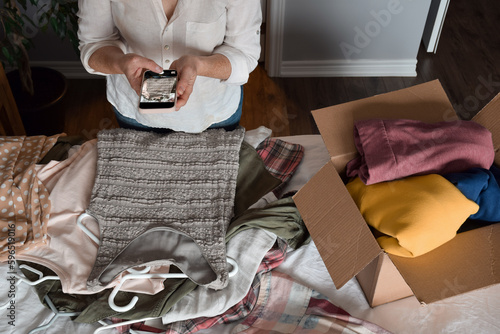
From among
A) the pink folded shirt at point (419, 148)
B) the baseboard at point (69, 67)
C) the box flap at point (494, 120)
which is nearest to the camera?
the pink folded shirt at point (419, 148)

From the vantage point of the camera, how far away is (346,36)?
8.23 feet

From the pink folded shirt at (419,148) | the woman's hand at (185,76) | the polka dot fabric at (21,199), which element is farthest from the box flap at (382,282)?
the polka dot fabric at (21,199)

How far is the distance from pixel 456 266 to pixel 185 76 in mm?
682

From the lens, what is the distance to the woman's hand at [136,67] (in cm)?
113

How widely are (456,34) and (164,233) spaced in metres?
2.34

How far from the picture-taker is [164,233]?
120cm

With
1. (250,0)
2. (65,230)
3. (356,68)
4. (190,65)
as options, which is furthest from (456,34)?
(65,230)

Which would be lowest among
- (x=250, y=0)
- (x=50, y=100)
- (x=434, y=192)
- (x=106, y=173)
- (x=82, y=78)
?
(x=82, y=78)

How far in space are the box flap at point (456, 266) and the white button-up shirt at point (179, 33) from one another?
628 millimetres

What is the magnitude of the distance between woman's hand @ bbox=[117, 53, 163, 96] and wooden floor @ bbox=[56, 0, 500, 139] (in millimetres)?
1242

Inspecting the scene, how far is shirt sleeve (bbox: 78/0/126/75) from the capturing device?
1218mm

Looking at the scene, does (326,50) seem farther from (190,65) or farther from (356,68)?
(190,65)

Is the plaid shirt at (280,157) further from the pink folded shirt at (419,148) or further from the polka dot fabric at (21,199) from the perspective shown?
the polka dot fabric at (21,199)

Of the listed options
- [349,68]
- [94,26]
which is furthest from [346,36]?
[94,26]
